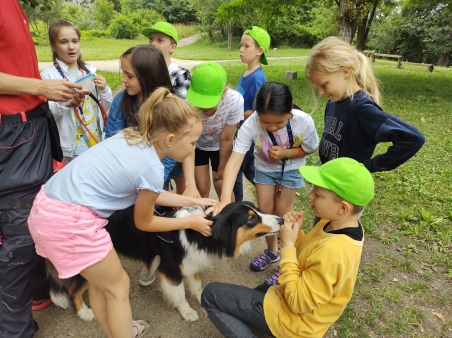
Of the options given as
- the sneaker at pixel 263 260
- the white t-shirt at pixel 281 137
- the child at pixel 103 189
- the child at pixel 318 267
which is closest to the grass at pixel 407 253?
the sneaker at pixel 263 260

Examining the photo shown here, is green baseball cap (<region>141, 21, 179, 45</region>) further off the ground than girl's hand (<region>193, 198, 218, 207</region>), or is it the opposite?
green baseball cap (<region>141, 21, 179, 45</region>)

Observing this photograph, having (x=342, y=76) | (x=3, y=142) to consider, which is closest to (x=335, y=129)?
(x=342, y=76)

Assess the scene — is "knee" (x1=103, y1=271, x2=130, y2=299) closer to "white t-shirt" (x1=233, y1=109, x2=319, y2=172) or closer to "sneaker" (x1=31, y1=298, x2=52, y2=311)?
"sneaker" (x1=31, y1=298, x2=52, y2=311)

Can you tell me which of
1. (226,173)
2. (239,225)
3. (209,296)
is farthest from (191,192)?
(209,296)

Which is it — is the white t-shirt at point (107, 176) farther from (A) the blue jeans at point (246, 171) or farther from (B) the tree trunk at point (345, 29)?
(B) the tree trunk at point (345, 29)

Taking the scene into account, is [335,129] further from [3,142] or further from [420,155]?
[420,155]

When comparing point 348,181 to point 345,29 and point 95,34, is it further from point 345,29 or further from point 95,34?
point 95,34

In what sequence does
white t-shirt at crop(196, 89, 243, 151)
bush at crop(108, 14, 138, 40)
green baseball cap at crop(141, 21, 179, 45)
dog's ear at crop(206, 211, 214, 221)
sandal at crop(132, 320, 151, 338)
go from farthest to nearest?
bush at crop(108, 14, 138, 40), green baseball cap at crop(141, 21, 179, 45), white t-shirt at crop(196, 89, 243, 151), sandal at crop(132, 320, 151, 338), dog's ear at crop(206, 211, 214, 221)

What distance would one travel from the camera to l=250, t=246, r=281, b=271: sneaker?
3.15 meters

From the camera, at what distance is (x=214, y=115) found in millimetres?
3035

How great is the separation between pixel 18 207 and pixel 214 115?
1.73m

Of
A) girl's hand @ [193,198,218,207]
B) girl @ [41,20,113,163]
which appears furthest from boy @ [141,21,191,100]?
girl's hand @ [193,198,218,207]

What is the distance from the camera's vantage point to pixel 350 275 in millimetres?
1762

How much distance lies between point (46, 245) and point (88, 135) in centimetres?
147
